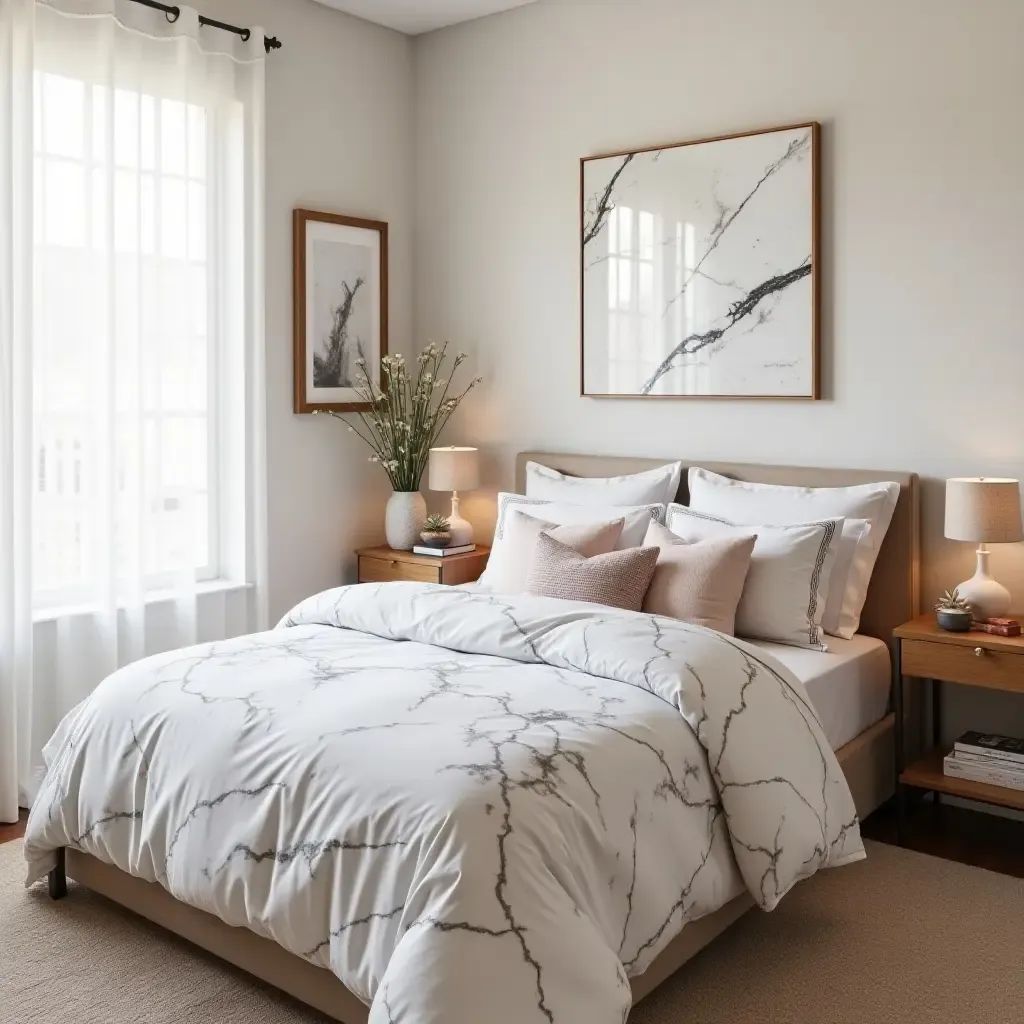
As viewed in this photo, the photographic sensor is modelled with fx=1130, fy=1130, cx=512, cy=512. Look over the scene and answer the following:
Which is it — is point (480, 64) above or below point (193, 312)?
above

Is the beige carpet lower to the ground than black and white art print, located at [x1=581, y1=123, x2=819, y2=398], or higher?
lower

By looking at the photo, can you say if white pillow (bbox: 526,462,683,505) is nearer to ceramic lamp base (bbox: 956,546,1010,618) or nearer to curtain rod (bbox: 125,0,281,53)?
ceramic lamp base (bbox: 956,546,1010,618)

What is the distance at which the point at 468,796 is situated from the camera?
211 cm

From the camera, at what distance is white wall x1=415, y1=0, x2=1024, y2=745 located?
3.50 m

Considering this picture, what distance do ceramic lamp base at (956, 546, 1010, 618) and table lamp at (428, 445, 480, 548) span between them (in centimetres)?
194

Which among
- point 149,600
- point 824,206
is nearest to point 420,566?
point 149,600

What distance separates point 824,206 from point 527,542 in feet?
4.95

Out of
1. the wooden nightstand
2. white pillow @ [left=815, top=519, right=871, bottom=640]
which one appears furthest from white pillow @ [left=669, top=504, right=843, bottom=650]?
the wooden nightstand

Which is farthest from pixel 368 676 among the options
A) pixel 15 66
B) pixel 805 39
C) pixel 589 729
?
pixel 805 39

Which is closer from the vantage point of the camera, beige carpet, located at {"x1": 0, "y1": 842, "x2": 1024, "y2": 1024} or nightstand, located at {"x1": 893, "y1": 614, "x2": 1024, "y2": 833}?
beige carpet, located at {"x1": 0, "y1": 842, "x2": 1024, "y2": 1024}

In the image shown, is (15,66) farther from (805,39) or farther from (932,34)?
(932,34)

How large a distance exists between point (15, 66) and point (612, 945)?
10.1 ft

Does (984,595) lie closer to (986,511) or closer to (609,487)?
(986,511)

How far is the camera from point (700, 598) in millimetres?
3316
